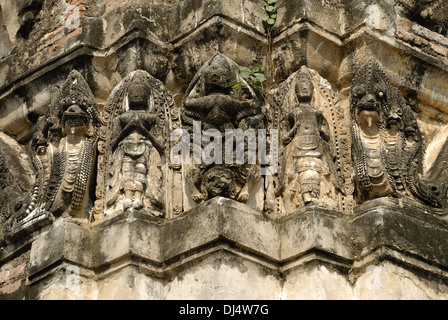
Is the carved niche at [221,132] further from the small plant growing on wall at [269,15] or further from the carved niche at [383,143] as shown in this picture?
the carved niche at [383,143]

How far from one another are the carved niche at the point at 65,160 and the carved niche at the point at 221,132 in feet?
2.48

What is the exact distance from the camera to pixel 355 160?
937 cm

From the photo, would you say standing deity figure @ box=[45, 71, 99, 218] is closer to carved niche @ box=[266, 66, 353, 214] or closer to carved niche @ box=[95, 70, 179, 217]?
carved niche @ box=[95, 70, 179, 217]

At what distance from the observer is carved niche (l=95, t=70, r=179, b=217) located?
30.3ft

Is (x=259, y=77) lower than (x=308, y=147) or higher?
higher

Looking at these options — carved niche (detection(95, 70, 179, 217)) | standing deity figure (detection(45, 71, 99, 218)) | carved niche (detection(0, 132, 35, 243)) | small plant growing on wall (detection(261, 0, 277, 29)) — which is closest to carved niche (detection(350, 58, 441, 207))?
small plant growing on wall (detection(261, 0, 277, 29))

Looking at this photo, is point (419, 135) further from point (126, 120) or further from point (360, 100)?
point (126, 120)

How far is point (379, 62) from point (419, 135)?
0.64 meters

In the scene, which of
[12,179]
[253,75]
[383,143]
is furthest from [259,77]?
[12,179]

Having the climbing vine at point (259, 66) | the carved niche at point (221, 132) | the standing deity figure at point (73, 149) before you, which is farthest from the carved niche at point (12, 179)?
the climbing vine at point (259, 66)

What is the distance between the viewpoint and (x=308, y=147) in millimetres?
9234

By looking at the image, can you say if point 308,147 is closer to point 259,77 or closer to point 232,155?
point 232,155

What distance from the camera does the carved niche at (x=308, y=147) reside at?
30.0 feet

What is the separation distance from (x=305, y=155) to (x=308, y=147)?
66mm
